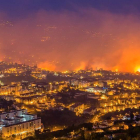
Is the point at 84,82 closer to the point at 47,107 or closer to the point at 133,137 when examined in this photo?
the point at 47,107

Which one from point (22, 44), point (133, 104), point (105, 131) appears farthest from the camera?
point (22, 44)

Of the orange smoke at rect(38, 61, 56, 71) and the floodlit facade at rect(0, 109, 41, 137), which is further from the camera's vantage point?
the orange smoke at rect(38, 61, 56, 71)

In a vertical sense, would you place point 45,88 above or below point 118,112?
above

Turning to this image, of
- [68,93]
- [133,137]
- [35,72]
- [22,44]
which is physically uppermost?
[22,44]

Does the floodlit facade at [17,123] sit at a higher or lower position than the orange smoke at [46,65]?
lower

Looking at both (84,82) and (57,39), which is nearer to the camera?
(84,82)

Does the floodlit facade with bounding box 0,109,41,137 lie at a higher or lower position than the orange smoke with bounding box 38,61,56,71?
lower

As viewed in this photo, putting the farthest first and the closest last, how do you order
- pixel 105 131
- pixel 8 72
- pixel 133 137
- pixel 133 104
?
pixel 8 72
pixel 133 104
pixel 105 131
pixel 133 137

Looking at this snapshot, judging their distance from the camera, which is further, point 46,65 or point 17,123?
point 46,65

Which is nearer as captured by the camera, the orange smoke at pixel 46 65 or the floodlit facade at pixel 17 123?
the floodlit facade at pixel 17 123

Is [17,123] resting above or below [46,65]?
below

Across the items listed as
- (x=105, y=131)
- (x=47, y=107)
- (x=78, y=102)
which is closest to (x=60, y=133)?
(x=105, y=131)
